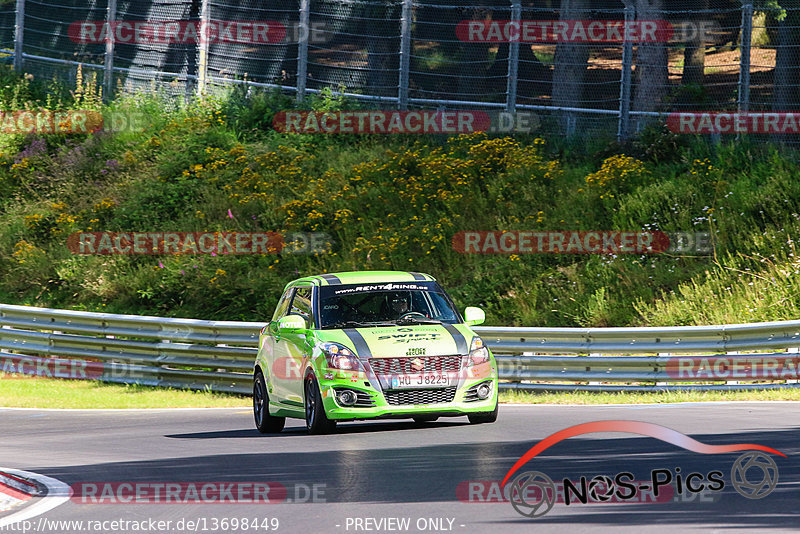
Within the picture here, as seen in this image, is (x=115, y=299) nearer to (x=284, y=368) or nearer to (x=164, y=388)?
(x=164, y=388)

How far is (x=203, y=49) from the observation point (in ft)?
97.8

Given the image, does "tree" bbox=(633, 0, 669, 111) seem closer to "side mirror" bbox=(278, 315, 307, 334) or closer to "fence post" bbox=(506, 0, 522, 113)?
"fence post" bbox=(506, 0, 522, 113)

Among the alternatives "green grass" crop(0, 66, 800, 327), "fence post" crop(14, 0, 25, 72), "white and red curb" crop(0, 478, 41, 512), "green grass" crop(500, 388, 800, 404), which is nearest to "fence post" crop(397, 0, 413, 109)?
"green grass" crop(0, 66, 800, 327)

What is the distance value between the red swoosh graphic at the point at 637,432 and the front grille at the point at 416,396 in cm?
124

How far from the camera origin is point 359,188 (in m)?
25.4

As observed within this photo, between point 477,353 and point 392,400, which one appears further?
point 477,353

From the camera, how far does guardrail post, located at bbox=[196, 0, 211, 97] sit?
29141 millimetres

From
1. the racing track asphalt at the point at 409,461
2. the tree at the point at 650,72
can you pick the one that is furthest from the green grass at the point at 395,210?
the racing track asphalt at the point at 409,461

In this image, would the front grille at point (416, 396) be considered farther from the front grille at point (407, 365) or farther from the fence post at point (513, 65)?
the fence post at point (513, 65)

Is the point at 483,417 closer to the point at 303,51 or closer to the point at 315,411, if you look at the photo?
the point at 315,411

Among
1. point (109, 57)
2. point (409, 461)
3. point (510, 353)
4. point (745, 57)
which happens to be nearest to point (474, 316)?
point (409, 461)

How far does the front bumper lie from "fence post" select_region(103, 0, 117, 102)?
2042cm

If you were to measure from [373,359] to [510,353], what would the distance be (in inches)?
214

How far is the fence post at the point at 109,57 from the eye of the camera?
98.9 ft
